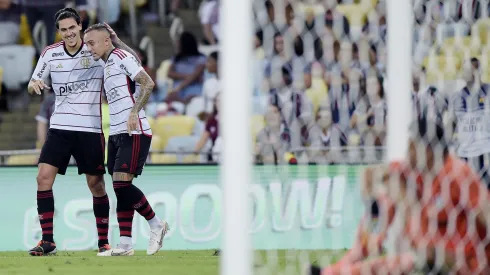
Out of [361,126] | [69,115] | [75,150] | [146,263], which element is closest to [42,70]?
[69,115]

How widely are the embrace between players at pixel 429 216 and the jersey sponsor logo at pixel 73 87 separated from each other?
3.44 metres

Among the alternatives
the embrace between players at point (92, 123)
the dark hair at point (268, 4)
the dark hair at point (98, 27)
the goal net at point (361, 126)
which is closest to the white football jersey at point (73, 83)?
the embrace between players at point (92, 123)

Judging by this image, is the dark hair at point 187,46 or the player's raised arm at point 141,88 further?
the dark hair at point 187,46

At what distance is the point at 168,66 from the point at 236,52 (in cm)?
962

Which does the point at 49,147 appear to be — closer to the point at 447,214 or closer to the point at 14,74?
the point at 447,214

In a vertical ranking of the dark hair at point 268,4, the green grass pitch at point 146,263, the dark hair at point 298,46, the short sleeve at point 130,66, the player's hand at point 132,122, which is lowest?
the green grass pitch at point 146,263

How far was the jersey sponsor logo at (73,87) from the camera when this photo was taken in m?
9.03

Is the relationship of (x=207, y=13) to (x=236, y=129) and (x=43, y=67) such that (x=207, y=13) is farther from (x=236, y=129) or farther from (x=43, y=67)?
(x=236, y=129)

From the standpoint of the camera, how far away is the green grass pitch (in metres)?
7.79

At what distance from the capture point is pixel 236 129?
526cm

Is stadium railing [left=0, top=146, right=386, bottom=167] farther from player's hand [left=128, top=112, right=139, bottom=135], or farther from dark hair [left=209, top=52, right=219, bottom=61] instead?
dark hair [left=209, top=52, right=219, bottom=61]

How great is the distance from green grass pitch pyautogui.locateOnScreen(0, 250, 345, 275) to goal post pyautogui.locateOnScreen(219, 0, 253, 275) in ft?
5.70

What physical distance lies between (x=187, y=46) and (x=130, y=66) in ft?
20.5

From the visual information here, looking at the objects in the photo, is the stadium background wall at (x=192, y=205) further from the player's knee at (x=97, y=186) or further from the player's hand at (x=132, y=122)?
the player's hand at (x=132, y=122)
